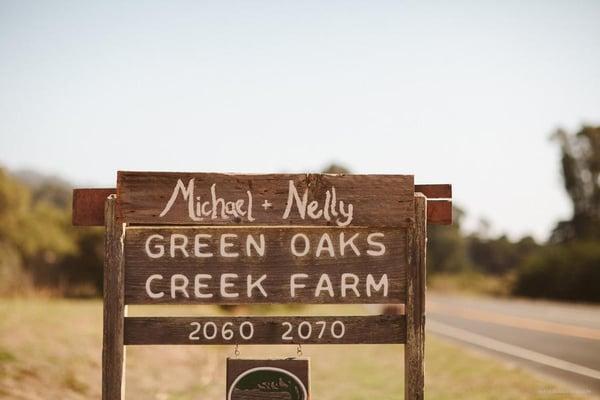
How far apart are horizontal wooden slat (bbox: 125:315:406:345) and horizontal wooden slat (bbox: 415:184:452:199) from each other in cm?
77

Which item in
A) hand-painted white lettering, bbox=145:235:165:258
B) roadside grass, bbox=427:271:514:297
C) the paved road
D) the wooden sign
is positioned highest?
hand-painted white lettering, bbox=145:235:165:258

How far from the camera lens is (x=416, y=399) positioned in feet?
10.8

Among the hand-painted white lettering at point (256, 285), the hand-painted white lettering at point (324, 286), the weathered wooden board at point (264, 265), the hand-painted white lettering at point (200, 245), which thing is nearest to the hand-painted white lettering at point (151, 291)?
the weathered wooden board at point (264, 265)

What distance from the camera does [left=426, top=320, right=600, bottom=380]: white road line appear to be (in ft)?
28.5

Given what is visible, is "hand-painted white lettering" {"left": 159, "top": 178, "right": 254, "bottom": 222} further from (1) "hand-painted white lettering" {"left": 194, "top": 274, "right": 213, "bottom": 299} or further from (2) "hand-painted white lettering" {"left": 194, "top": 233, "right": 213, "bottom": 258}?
(1) "hand-painted white lettering" {"left": 194, "top": 274, "right": 213, "bottom": 299}

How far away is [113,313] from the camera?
3195 mm

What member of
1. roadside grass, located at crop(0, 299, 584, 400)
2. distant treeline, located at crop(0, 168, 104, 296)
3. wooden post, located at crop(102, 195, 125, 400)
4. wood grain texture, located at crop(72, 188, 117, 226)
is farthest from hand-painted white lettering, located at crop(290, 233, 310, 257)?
distant treeline, located at crop(0, 168, 104, 296)

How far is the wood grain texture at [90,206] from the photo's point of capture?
10.7 feet

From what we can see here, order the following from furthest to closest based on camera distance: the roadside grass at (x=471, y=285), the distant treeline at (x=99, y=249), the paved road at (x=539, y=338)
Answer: the roadside grass at (x=471, y=285) < the distant treeline at (x=99, y=249) < the paved road at (x=539, y=338)

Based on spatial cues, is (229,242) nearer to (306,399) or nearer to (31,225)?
(306,399)

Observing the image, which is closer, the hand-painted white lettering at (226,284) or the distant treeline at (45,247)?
the hand-painted white lettering at (226,284)

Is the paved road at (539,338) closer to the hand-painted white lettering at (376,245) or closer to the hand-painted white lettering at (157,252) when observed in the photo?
the hand-painted white lettering at (376,245)

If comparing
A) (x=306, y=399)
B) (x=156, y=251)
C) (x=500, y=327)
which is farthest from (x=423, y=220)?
(x=500, y=327)

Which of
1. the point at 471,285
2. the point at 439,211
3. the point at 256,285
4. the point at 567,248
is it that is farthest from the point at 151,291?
the point at 471,285
